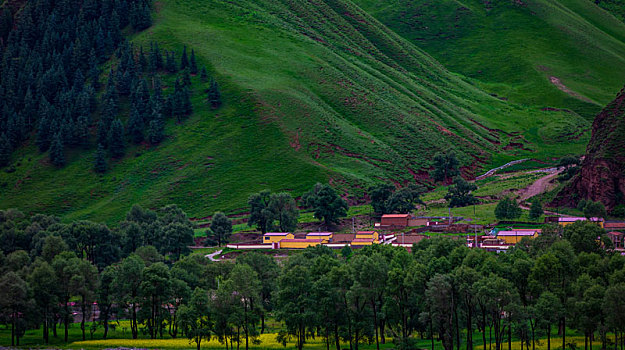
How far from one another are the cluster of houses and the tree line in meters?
27.1

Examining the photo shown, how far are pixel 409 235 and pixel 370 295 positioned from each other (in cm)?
6922

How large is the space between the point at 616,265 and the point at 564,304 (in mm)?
9160

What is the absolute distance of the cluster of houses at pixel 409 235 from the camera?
462 ft

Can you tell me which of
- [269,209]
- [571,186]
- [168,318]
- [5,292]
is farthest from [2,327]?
[571,186]

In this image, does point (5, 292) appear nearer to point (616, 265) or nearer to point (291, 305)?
point (291, 305)

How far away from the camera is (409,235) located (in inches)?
6033

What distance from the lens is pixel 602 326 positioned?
2975 inches

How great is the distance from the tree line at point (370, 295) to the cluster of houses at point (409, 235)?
88.8 feet

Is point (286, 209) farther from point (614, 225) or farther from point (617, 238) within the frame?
point (617, 238)

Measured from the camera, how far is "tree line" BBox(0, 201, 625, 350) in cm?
7956

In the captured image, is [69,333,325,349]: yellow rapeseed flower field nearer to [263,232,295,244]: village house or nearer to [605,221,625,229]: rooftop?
[263,232,295,244]: village house

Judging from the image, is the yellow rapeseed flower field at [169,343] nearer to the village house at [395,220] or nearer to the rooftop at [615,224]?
the village house at [395,220]

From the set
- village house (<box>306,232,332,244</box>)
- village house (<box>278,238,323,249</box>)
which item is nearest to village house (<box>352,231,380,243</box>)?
village house (<box>306,232,332,244</box>)

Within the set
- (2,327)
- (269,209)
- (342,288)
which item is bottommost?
(2,327)
